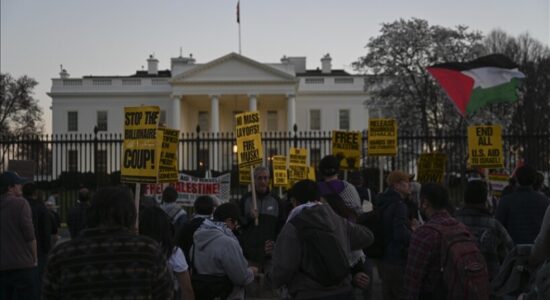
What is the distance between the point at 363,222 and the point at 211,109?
5278 cm

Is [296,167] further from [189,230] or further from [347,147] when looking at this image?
[189,230]

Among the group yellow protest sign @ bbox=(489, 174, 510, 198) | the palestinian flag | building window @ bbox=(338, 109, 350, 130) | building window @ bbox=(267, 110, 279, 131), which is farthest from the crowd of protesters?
building window @ bbox=(338, 109, 350, 130)

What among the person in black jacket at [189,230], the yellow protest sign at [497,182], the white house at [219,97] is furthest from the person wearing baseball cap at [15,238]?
the white house at [219,97]

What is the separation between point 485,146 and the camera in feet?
38.5

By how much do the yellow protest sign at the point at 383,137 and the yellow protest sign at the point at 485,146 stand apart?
4.69ft

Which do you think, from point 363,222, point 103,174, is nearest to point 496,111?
point 103,174

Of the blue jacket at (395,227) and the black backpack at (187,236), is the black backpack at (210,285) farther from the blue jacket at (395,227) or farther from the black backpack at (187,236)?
the blue jacket at (395,227)

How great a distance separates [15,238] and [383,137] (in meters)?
7.52

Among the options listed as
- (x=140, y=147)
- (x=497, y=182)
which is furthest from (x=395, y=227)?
(x=497, y=182)

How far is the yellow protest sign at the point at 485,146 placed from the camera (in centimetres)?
1162

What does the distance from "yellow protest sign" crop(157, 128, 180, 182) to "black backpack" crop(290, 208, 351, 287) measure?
5351mm

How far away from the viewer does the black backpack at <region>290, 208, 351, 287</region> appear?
4.53 metres

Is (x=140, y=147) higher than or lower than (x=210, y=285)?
higher

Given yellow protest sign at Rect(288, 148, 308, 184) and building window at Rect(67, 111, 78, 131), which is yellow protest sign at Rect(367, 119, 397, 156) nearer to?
yellow protest sign at Rect(288, 148, 308, 184)
